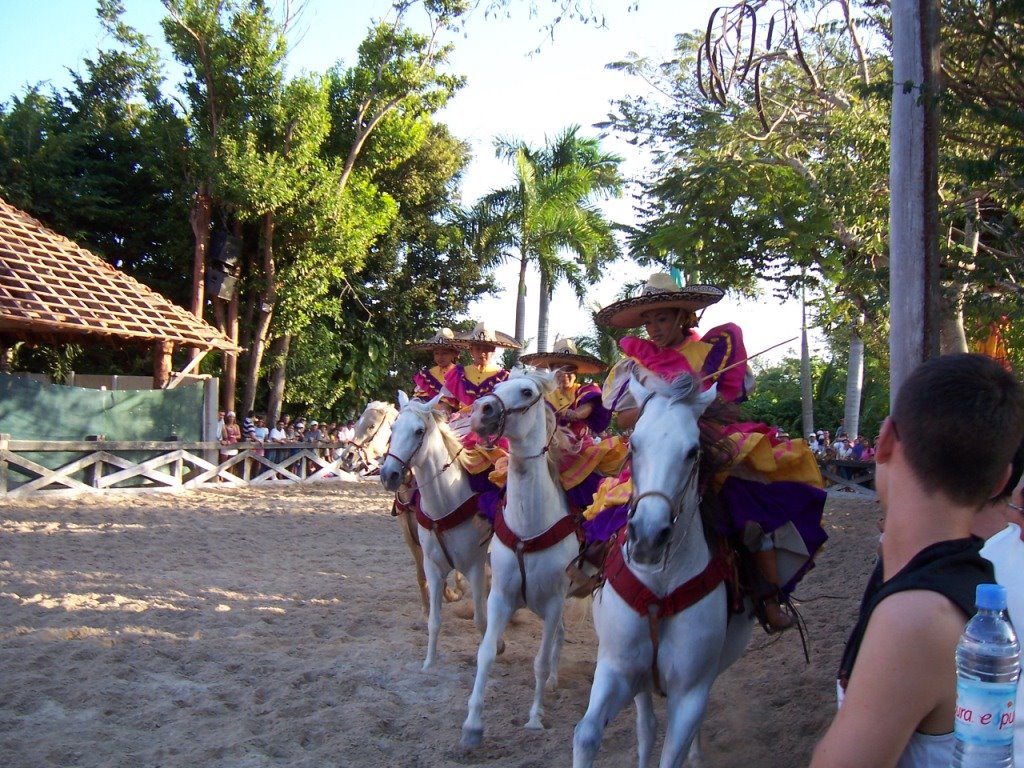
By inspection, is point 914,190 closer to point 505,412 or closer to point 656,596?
point 505,412

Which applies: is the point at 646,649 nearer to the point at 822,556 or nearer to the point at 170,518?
the point at 822,556

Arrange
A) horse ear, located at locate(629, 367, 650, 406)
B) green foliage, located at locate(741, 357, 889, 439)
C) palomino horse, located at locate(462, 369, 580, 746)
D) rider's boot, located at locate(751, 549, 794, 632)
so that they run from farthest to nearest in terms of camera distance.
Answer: green foliage, located at locate(741, 357, 889, 439) < palomino horse, located at locate(462, 369, 580, 746) < rider's boot, located at locate(751, 549, 794, 632) < horse ear, located at locate(629, 367, 650, 406)

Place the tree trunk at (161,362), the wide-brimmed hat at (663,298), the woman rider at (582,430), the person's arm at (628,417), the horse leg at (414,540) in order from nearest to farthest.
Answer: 1. the person's arm at (628,417)
2. the wide-brimmed hat at (663,298)
3. the woman rider at (582,430)
4. the horse leg at (414,540)
5. the tree trunk at (161,362)

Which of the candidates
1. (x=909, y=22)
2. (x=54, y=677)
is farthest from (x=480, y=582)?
(x=909, y=22)

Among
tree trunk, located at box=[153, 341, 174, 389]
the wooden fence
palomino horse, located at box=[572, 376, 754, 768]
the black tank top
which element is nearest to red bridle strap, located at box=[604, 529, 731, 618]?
palomino horse, located at box=[572, 376, 754, 768]

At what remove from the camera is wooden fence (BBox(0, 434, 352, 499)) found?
50.9 feet

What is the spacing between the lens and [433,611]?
698 cm

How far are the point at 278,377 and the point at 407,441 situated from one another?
20660mm

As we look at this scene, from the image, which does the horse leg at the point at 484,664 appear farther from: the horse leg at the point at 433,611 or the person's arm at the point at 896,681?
the person's arm at the point at 896,681

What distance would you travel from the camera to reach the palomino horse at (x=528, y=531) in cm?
575

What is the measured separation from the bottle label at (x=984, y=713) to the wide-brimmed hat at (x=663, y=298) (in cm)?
410

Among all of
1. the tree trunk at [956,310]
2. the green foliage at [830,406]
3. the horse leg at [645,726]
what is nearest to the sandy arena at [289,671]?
the horse leg at [645,726]

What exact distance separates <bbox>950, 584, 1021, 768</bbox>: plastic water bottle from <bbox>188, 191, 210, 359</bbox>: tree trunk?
24.7m

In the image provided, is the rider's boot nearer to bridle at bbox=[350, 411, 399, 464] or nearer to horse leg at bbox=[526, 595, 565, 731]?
horse leg at bbox=[526, 595, 565, 731]
